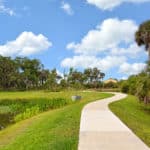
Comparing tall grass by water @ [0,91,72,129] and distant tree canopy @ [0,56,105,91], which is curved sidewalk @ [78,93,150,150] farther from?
distant tree canopy @ [0,56,105,91]

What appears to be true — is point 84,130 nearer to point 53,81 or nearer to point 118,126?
point 118,126

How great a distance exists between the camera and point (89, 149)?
10164 millimetres

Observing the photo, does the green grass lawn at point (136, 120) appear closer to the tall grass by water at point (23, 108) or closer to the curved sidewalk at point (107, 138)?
the curved sidewalk at point (107, 138)

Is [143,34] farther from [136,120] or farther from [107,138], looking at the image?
[107,138]

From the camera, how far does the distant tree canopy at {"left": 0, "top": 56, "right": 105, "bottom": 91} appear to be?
3615 inches

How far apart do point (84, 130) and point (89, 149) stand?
3.69m

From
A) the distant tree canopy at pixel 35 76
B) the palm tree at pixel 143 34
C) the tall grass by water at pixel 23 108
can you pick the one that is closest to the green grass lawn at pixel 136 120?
the tall grass by water at pixel 23 108

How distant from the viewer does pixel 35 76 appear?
100 meters

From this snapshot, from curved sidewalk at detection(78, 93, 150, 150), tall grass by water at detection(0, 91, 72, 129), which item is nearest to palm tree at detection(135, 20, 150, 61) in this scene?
tall grass by water at detection(0, 91, 72, 129)

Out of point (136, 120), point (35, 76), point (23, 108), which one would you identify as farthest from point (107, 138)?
point (35, 76)

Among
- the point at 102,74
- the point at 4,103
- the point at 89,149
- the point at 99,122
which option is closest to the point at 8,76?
the point at 102,74

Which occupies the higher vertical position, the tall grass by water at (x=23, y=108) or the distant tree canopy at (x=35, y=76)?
the distant tree canopy at (x=35, y=76)

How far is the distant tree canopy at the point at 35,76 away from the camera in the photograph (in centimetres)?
9181

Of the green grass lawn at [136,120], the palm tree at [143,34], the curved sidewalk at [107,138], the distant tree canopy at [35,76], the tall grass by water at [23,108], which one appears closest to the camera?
the curved sidewalk at [107,138]
